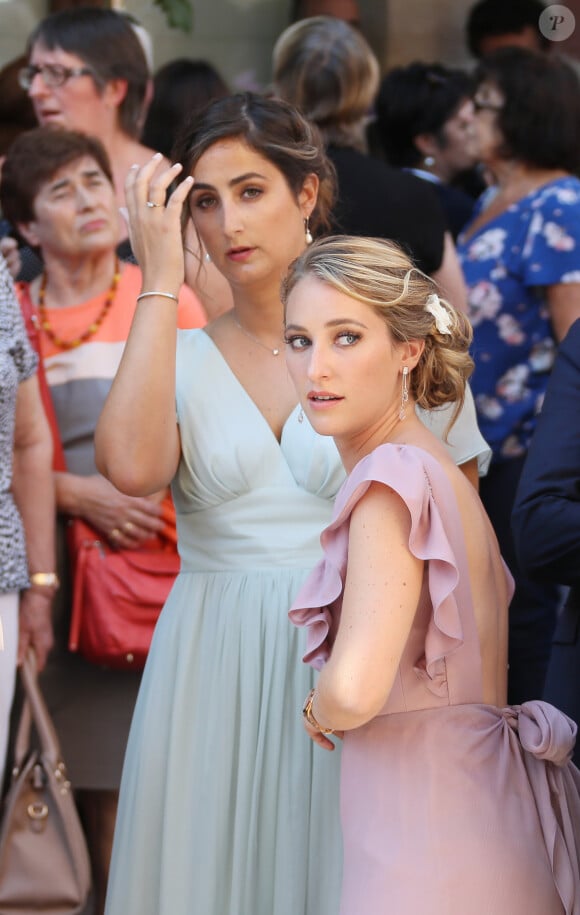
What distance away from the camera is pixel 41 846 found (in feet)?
10.8

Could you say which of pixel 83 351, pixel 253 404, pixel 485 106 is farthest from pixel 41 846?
pixel 485 106

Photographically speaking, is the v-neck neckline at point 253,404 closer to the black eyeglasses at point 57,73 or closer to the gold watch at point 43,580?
the gold watch at point 43,580

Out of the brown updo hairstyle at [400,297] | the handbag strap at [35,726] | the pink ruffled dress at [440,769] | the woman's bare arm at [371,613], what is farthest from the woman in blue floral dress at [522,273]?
the woman's bare arm at [371,613]

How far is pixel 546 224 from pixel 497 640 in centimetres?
227

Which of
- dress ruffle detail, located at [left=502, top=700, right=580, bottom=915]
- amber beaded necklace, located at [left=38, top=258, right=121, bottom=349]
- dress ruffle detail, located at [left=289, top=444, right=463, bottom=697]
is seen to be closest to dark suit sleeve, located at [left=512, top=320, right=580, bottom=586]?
dress ruffle detail, located at [left=502, top=700, right=580, bottom=915]

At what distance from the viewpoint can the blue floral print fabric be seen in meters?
4.38

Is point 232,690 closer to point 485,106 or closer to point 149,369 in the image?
point 149,369

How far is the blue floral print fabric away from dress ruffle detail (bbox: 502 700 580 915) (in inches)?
81.0

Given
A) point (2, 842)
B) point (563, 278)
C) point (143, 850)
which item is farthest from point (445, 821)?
point (563, 278)

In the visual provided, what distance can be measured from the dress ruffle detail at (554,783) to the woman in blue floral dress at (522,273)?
6.12 ft

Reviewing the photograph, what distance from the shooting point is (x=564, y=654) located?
2.95 meters

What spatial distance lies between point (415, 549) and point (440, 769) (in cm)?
36

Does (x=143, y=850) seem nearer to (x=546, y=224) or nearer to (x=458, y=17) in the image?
(x=546, y=224)

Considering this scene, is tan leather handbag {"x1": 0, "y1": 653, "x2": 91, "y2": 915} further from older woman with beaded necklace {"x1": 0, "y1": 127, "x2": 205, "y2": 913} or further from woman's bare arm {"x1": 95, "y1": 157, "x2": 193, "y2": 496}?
woman's bare arm {"x1": 95, "y1": 157, "x2": 193, "y2": 496}
